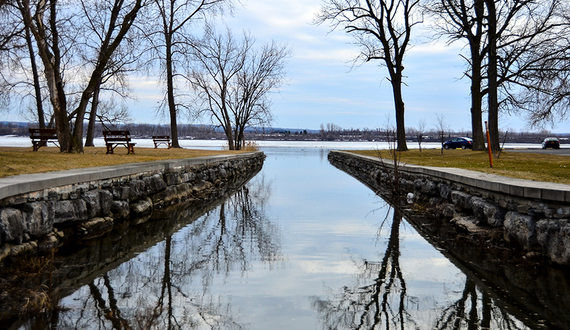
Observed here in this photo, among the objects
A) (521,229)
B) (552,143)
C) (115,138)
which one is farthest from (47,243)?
(552,143)

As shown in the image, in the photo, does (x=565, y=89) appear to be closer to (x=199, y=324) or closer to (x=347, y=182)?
(x=347, y=182)

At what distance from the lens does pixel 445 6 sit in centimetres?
2277

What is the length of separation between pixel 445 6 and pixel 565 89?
6.48 metres

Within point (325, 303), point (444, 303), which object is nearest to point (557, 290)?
point (444, 303)

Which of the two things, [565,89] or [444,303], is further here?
[565,89]

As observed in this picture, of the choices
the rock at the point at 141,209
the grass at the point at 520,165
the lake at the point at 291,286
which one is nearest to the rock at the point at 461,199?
the lake at the point at 291,286

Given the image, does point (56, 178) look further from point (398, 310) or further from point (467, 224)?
point (467, 224)

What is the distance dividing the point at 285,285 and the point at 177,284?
116 cm

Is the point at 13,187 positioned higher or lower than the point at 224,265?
higher

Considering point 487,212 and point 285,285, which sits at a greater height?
point 487,212

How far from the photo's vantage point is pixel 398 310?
455cm

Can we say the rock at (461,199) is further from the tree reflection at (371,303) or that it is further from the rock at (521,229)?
A: the tree reflection at (371,303)

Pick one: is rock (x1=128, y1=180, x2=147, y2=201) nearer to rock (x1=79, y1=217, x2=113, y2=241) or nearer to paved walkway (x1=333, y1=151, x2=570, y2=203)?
rock (x1=79, y1=217, x2=113, y2=241)

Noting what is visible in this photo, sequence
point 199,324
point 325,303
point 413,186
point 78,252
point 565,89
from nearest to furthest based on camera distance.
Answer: point 199,324
point 325,303
point 78,252
point 413,186
point 565,89
